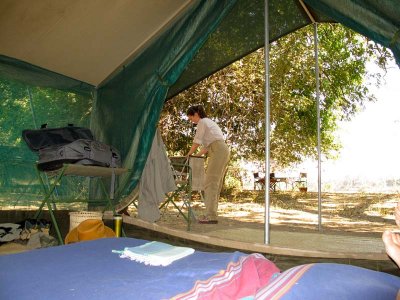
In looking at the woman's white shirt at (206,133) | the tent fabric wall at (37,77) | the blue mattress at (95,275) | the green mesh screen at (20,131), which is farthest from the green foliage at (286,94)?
the blue mattress at (95,275)

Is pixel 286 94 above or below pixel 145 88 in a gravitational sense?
above

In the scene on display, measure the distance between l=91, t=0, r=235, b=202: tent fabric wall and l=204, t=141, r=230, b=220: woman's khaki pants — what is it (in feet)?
3.33

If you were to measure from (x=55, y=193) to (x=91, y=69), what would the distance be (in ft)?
4.22

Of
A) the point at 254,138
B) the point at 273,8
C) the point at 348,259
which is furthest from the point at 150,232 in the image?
the point at 254,138

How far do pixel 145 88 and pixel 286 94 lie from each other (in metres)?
4.98

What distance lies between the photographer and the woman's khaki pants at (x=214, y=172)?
4102 mm

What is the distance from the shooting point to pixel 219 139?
418 cm

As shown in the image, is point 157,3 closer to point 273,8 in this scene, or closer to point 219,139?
point 273,8

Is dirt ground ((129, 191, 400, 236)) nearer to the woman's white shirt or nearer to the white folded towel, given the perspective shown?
the woman's white shirt

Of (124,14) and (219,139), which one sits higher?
(124,14)

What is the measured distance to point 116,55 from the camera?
368cm

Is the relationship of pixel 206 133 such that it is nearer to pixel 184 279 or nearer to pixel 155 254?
pixel 155 254

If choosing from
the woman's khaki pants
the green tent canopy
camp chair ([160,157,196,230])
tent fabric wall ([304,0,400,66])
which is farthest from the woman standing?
tent fabric wall ([304,0,400,66])

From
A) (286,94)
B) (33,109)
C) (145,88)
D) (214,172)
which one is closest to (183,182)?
(214,172)
